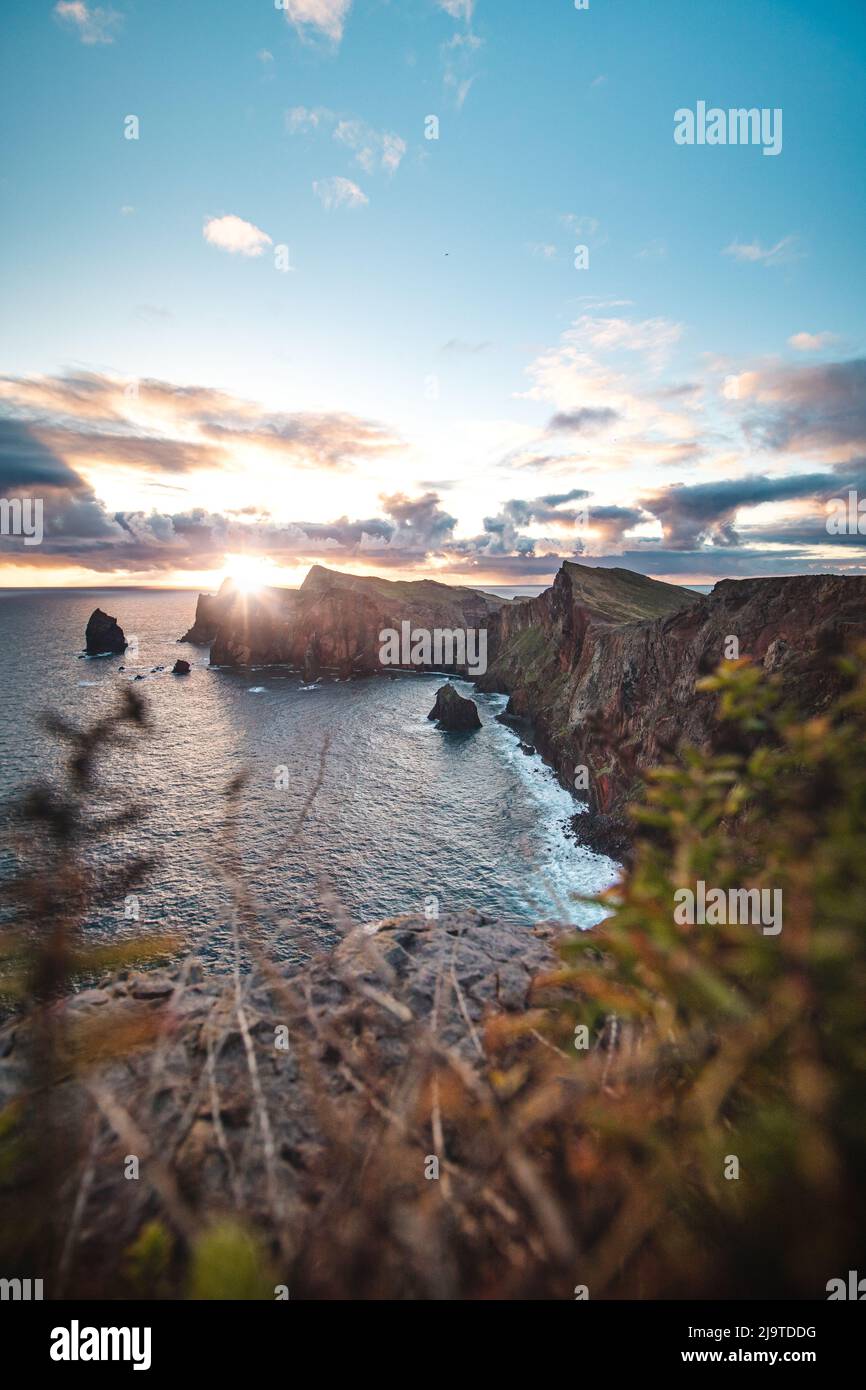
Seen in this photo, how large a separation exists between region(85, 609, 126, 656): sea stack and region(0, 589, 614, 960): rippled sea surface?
162 feet

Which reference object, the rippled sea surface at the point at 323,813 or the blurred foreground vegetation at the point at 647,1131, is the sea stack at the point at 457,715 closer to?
the rippled sea surface at the point at 323,813

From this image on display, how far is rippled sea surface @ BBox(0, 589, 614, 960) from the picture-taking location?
3412 centimetres

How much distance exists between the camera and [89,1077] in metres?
5.95

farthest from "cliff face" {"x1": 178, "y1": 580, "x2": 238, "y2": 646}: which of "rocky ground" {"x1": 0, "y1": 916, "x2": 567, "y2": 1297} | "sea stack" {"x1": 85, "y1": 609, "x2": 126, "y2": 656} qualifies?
"rocky ground" {"x1": 0, "y1": 916, "x2": 567, "y2": 1297}

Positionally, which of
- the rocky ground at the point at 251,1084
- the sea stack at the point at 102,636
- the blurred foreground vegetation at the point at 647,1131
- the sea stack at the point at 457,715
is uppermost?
the sea stack at the point at 102,636

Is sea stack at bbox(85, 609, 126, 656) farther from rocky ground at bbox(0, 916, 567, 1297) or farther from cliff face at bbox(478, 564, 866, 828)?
rocky ground at bbox(0, 916, 567, 1297)

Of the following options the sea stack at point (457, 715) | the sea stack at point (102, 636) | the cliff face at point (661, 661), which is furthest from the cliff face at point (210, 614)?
the cliff face at point (661, 661)

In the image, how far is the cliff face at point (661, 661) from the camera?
2615 centimetres

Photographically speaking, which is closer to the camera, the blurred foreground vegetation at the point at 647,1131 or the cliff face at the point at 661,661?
the blurred foreground vegetation at the point at 647,1131

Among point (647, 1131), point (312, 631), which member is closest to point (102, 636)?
point (312, 631)

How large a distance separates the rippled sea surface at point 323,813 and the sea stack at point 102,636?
4949cm
